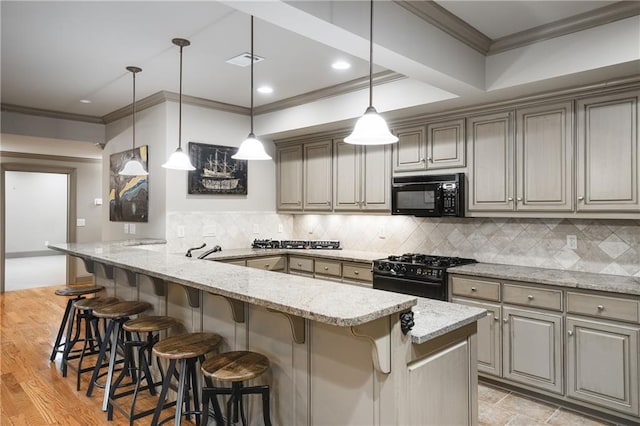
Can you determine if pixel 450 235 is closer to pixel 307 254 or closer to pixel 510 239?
pixel 510 239

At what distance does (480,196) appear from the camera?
11.9 feet

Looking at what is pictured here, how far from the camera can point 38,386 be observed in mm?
3277

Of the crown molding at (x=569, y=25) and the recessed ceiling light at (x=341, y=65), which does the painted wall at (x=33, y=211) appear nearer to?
the recessed ceiling light at (x=341, y=65)

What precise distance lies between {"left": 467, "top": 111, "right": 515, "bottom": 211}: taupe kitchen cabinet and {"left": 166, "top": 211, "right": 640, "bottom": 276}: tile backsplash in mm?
332

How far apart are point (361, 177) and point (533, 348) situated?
7.64 ft

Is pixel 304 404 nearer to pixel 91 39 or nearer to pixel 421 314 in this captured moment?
pixel 421 314

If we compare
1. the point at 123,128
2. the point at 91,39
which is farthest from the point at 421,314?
the point at 123,128

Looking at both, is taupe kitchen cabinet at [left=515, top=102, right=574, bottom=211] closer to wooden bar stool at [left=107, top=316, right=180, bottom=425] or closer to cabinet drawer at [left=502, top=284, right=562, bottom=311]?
cabinet drawer at [left=502, top=284, right=562, bottom=311]

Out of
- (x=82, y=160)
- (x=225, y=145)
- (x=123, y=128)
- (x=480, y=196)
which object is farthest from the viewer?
(x=82, y=160)

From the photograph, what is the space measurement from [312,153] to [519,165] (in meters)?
2.43

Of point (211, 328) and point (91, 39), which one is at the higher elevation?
point (91, 39)

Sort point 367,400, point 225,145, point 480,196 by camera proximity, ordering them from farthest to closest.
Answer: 1. point 225,145
2. point 480,196
3. point 367,400

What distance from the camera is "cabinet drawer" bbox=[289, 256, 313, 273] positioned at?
4730 millimetres

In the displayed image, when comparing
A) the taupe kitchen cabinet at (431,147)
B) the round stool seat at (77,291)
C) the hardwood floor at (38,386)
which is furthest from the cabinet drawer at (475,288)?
the round stool seat at (77,291)
